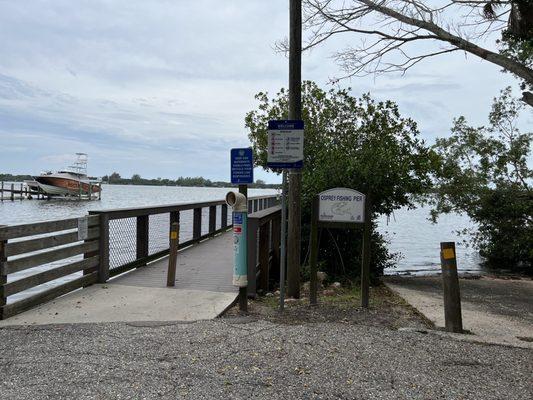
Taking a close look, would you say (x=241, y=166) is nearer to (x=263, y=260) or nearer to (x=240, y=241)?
(x=240, y=241)

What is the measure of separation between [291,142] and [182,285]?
3.10 m

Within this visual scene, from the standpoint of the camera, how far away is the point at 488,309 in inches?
324

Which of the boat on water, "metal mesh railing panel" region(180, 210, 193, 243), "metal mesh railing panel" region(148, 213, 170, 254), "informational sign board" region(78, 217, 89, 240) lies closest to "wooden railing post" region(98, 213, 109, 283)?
"informational sign board" region(78, 217, 89, 240)

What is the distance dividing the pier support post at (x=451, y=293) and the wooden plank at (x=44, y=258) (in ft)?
16.7

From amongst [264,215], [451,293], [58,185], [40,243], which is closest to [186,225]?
[264,215]

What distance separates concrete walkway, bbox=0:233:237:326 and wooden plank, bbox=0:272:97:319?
9 centimetres

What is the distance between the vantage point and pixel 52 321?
232 inches

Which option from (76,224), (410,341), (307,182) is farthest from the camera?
(307,182)

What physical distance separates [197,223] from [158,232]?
3.23m

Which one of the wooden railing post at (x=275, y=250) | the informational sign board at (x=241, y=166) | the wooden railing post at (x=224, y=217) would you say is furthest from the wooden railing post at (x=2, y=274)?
the wooden railing post at (x=224, y=217)

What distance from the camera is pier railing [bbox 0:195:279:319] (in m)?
6.11

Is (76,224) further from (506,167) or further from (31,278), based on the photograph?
(506,167)

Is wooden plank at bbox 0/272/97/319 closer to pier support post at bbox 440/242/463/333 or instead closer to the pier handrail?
the pier handrail

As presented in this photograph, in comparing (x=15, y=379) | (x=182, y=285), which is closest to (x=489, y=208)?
(x=182, y=285)
